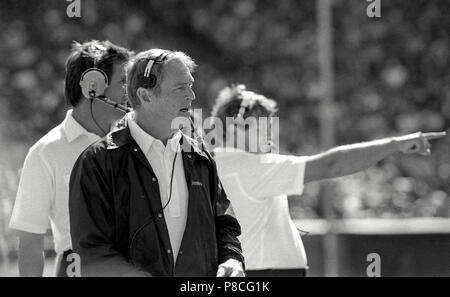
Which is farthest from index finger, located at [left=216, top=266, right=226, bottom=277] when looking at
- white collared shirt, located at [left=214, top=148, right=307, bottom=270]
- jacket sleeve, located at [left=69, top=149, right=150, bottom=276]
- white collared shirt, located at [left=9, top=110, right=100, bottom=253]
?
white collared shirt, located at [left=214, top=148, right=307, bottom=270]

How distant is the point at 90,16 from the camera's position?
507 inches

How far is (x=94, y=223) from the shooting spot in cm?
262

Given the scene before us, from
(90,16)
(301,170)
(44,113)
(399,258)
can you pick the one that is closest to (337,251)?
(399,258)

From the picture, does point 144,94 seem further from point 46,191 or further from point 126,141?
point 46,191

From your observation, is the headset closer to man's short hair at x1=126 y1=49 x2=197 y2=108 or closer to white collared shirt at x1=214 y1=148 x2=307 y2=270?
man's short hair at x1=126 y1=49 x2=197 y2=108

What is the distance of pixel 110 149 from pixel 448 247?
17.0 ft

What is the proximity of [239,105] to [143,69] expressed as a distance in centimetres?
124

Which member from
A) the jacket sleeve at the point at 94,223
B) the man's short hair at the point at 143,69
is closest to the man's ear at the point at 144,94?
the man's short hair at the point at 143,69

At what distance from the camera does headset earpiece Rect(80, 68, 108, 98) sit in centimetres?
338

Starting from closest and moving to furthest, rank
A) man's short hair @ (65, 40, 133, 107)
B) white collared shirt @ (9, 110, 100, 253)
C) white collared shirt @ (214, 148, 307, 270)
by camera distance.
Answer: white collared shirt @ (9, 110, 100, 253), man's short hair @ (65, 40, 133, 107), white collared shirt @ (214, 148, 307, 270)

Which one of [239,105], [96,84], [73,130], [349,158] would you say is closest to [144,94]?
[96,84]

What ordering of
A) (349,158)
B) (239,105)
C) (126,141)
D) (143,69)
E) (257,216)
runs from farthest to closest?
(239,105)
(257,216)
(349,158)
(143,69)
(126,141)

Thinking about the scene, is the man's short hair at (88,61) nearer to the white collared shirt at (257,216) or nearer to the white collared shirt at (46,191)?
the white collared shirt at (46,191)

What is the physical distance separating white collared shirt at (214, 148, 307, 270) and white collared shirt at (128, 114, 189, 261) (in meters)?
1.03
